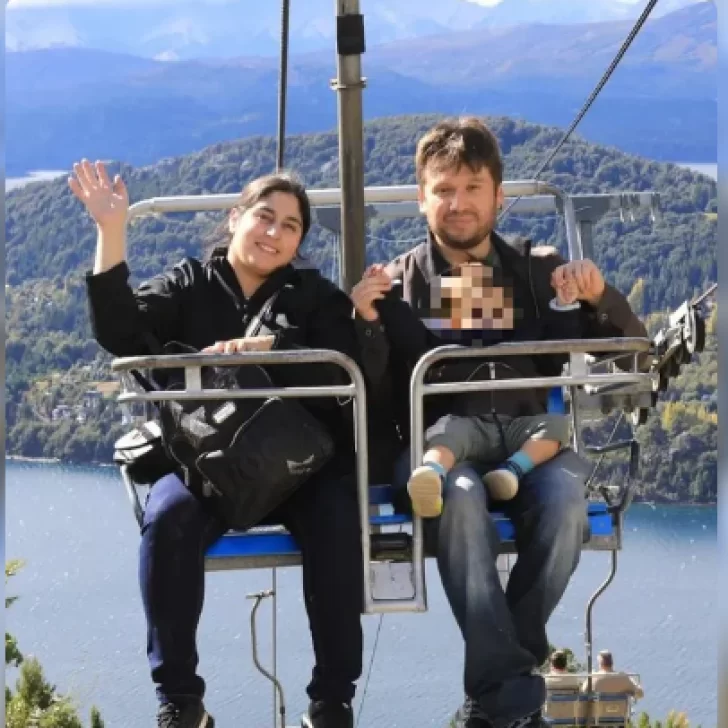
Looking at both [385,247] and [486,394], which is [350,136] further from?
[385,247]

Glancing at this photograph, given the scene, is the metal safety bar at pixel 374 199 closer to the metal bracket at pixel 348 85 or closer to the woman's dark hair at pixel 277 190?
the metal bracket at pixel 348 85

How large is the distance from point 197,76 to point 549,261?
12135 cm

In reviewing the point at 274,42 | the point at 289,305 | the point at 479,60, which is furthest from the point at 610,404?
the point at 274,42

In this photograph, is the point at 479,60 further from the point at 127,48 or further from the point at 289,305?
the point at 289,305

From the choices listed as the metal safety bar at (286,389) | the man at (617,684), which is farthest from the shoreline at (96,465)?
the metal safety bar at (286,389)

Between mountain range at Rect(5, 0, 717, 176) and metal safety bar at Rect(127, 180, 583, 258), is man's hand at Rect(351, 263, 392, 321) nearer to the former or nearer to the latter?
metal safety bar at Rect(127, 180, 583, 258)

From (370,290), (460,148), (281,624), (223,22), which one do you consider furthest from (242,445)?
(223,22)

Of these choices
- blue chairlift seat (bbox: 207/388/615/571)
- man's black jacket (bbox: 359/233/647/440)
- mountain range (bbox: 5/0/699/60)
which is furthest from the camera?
mountain range (bbox: 5/0/699/60)

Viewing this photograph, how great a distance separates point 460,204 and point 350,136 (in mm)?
865

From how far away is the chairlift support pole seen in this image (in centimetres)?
583

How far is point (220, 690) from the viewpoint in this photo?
53.8 meters

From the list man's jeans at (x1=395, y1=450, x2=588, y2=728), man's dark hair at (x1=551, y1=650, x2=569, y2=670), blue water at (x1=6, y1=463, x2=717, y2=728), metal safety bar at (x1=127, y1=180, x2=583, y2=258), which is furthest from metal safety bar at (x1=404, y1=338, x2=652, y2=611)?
blue water at (x1=6, y1=463, x2=717, y2=728)

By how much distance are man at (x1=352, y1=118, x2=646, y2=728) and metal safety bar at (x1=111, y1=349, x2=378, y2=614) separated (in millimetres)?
166

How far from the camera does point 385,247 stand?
43906 mm
